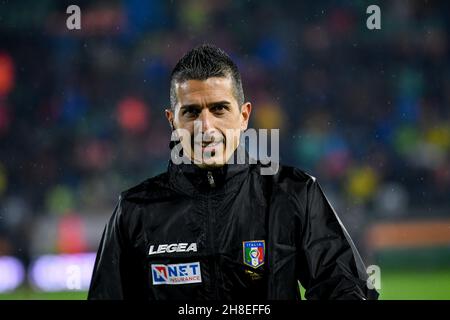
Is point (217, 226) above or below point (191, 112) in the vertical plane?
below

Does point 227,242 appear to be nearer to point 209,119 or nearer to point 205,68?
point 209,119

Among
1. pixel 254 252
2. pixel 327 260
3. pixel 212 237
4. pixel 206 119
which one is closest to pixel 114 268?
pixel 212 237

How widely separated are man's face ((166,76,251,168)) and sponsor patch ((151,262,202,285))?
1.14ft

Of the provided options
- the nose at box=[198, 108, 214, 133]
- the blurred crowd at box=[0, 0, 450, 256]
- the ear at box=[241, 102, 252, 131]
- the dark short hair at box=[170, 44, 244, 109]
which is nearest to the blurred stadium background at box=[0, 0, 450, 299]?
the blurred crowd at box=[0, 0, 450, 256]

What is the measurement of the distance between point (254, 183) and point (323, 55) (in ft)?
33.7

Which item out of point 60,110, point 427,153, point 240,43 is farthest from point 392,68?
point 60,110

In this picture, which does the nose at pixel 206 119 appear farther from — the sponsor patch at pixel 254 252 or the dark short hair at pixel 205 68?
the sponsor patch at pixel 254 252

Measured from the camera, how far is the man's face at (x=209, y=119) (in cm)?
254

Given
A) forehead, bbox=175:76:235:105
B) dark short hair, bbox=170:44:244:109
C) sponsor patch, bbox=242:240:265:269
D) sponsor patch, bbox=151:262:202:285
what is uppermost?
dark short hair, bbox=170:44:244:109

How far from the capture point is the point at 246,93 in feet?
39.7

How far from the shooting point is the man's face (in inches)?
99.9

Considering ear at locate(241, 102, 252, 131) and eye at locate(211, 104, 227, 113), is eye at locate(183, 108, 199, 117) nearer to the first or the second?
eye at locate(211, 104, 227, 113)

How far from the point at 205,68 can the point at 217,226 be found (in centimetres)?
55

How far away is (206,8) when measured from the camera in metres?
13.1
